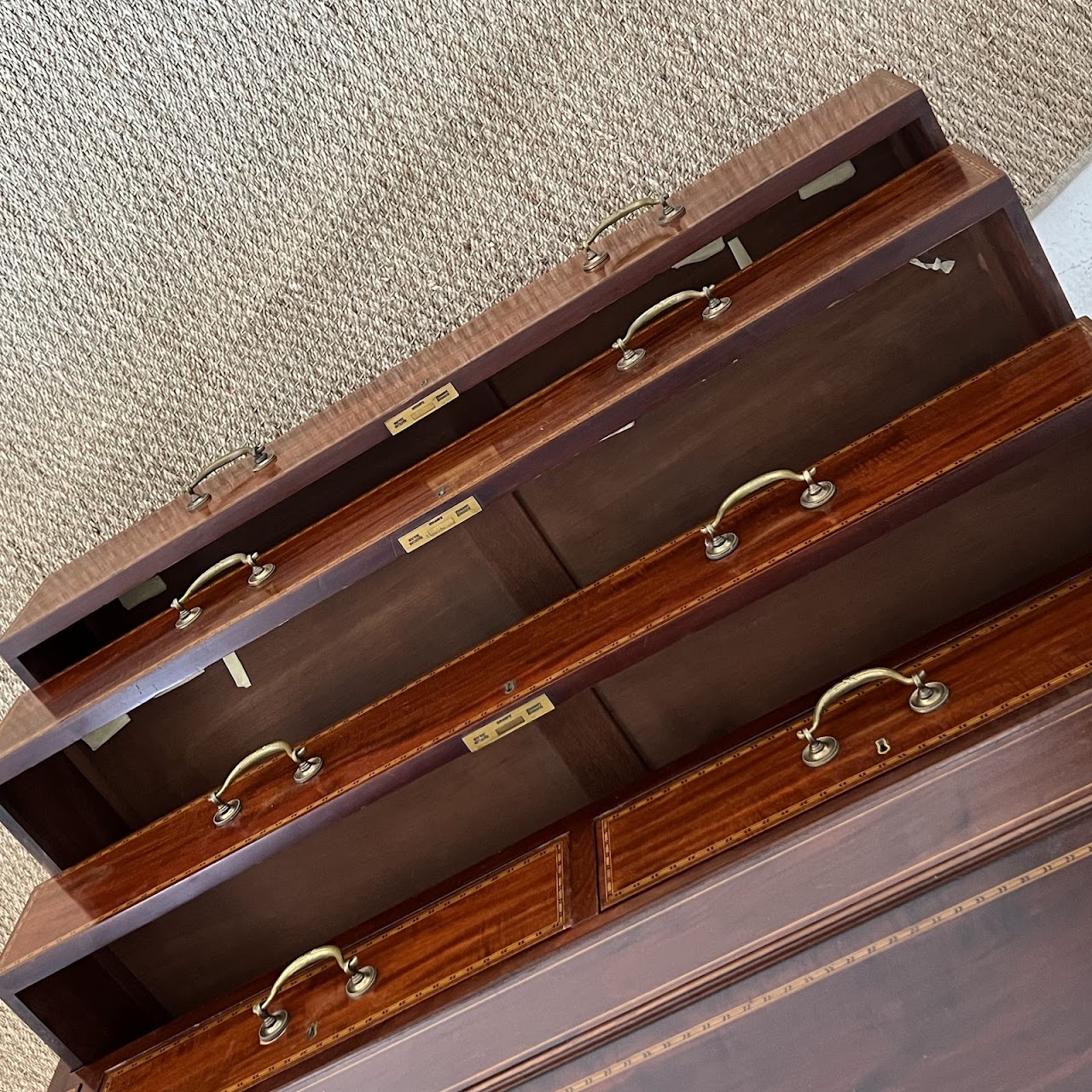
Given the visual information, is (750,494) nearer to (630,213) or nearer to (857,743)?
(857,743)

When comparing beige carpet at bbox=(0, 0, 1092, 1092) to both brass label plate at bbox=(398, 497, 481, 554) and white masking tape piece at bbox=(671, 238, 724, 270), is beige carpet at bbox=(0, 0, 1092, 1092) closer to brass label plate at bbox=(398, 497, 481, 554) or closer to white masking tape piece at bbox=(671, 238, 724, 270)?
white masking tape piece at bbox=(671, 238, 724, 270)

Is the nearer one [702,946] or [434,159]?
[702,946]

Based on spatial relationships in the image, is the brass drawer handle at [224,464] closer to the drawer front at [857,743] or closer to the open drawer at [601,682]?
the open drawer at [601,682]

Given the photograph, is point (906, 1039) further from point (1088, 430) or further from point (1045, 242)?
point (1045, 242)

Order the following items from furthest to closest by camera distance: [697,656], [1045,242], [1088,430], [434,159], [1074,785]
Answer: [434,159] < [1045,242] < [697,656] < [1088,430] < [1074,785]

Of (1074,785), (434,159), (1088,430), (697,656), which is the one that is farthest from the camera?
(434,159)

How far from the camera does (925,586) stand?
3.63 ft

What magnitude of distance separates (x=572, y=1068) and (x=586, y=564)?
467 millimetres

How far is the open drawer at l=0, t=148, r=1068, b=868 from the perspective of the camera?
1.05 metres

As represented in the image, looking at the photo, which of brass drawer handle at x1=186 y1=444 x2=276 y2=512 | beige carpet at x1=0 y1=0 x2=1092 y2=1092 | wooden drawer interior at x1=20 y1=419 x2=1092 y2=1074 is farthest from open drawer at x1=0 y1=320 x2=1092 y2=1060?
beige carpet at x1=0 y1=0 x2=1092 y2=1092

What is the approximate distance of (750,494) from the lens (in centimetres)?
106

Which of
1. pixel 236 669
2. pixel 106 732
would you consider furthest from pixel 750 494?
pixel 106 732

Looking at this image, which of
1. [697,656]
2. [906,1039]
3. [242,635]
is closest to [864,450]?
[697,656]

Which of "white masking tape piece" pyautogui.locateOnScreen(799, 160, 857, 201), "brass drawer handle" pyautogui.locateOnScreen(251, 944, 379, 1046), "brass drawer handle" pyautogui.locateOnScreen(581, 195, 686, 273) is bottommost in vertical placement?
"brass drawer handle" pyautogui.locateOnScreen(251, 944, 379, 1046)
